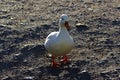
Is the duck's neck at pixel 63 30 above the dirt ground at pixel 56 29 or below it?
above

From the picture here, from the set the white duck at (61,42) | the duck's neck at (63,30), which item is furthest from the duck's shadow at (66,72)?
the duck's neck at (63,30)

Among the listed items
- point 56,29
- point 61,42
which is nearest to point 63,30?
point 61,42

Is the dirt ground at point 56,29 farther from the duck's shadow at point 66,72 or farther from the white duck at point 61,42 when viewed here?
the white duck at point 61,42

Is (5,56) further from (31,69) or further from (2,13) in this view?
(2,13)

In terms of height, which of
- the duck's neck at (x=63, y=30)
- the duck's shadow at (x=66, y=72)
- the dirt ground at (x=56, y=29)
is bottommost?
the duck's shadow at (x=66, y=72)

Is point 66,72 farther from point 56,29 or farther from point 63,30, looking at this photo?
point 56,29

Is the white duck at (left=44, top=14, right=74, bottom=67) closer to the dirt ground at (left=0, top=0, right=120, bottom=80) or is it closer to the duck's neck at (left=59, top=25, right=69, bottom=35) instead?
the duck's neck at (left=59, top=25, right=69, bottom=35)

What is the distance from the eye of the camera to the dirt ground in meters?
7.43

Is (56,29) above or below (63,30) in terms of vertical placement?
below

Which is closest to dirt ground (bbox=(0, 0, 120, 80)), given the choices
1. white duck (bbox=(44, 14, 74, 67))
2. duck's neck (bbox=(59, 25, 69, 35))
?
white duck (bbox=(44, 14, 74, 67))

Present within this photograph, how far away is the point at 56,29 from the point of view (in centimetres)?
923

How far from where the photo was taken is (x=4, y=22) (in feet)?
32.0

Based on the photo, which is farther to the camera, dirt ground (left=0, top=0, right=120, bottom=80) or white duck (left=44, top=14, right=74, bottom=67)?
dirt ground (left=0, top=0, right=120, bottom=80)

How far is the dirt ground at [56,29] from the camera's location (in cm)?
743
